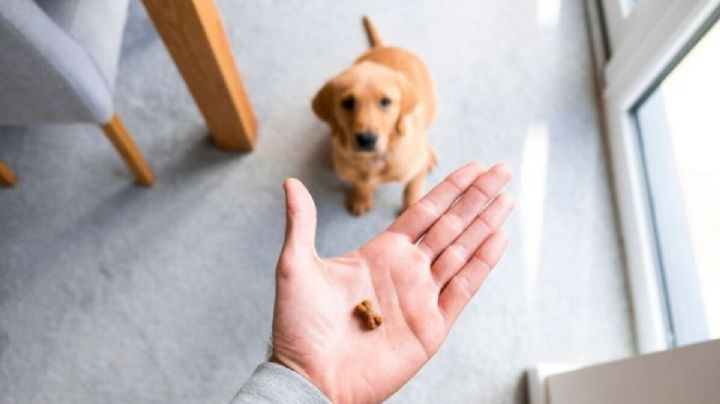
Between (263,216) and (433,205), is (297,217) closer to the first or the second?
(433,205)

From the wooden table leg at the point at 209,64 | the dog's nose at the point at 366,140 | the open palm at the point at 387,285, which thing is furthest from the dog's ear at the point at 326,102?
the open palm at the point at 387,285

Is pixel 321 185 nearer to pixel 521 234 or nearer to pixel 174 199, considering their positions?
pixel 174 199

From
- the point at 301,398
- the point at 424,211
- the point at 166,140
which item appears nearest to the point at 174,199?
the point at 166,140

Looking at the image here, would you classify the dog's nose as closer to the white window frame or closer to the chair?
the chair

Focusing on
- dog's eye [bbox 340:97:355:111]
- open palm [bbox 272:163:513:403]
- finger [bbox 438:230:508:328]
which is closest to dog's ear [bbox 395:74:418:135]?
dog's eye [bbox 340:97:355:111]

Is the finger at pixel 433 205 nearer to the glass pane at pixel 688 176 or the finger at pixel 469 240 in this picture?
the finger at pixel 469 240

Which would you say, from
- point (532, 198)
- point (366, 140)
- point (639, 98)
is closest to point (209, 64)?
point (366, 140)
